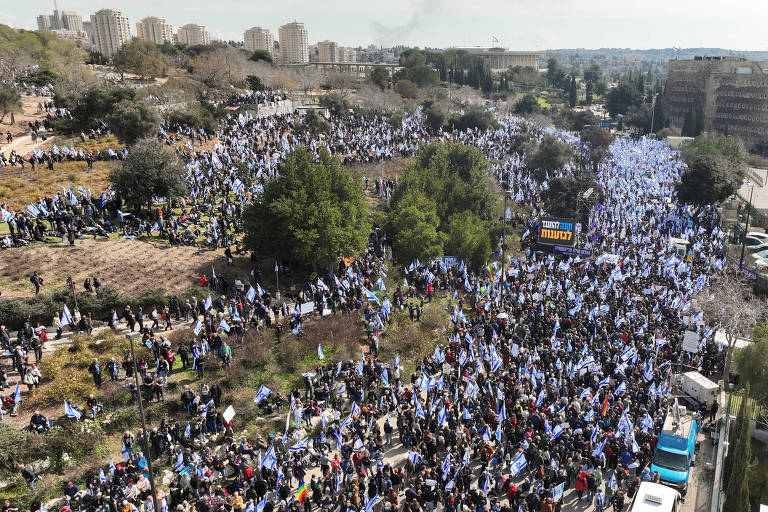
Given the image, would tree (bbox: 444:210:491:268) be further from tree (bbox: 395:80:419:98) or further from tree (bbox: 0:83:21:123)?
tree (bbox: 395:80:419:98)

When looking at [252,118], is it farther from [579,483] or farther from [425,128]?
[579,483]

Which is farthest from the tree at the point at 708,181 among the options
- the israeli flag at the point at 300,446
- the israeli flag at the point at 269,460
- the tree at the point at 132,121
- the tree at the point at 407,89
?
the tree at the point at 407,89

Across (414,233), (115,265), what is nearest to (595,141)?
(414,233)

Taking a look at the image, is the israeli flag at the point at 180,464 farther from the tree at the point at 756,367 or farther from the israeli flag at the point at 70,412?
the tree at the point at 756,367

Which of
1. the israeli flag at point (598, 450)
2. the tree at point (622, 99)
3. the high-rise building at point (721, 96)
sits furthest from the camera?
the tree at point (622, 99)

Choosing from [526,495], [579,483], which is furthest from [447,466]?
[579,483]

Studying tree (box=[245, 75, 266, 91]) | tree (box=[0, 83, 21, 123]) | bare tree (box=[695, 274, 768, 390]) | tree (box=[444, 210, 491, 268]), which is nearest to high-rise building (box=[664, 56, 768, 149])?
bare tree (box=[695, 274, 768, 390])
